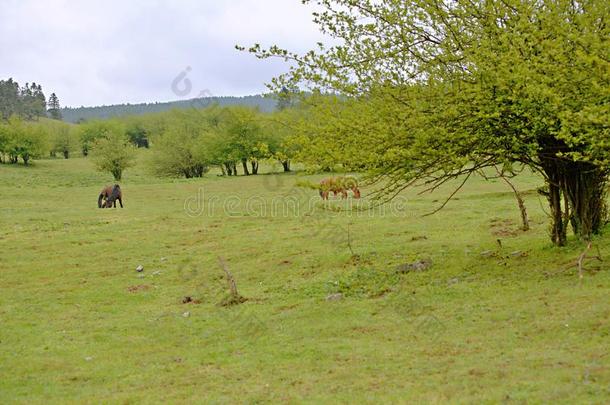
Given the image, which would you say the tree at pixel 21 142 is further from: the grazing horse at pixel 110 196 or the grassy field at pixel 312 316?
the grassy field at pixel 312 316

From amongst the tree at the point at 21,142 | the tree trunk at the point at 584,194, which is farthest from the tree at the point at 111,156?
the tree trunk at the point at 584,194

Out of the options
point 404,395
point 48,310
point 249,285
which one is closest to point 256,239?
point 249,285

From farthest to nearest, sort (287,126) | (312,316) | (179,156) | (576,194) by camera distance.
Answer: (179,156) < (576,194) < (287,126) < (312,316)

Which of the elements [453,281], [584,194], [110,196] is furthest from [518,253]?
[110,196]

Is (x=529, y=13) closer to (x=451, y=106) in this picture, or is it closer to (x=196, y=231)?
(x=451, y=106)

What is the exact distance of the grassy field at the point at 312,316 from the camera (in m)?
8.25

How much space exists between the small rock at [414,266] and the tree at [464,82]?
109 inches

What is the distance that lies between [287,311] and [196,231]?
13.4 meters

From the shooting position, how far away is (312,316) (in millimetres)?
→ 12516

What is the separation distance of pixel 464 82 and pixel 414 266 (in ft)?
17.4

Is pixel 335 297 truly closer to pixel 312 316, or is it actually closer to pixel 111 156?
pixel 312 316

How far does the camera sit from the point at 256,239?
22797mm

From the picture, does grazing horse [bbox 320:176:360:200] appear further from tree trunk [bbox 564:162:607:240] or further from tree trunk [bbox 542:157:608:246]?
tree trunk [bbox 564:162:607:240]

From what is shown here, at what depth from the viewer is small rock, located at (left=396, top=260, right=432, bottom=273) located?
604 inches
